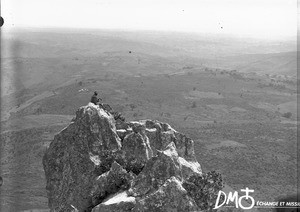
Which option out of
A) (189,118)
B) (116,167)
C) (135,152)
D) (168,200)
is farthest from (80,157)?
(189,118)

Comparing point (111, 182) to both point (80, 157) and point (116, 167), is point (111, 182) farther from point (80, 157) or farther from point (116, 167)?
point (80, 157)

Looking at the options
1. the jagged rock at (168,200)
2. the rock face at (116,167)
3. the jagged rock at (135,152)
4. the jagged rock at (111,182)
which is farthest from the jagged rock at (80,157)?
the jagged rock at (168,200)

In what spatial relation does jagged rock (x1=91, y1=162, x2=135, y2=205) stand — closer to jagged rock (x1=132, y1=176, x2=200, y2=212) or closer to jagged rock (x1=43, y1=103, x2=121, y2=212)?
jagged rock (x1=43, y1=103, x2=121, y2=212)

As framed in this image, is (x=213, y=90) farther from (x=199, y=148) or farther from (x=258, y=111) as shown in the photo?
(x=199, y=148)

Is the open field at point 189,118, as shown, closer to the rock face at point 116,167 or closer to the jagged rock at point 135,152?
the rock face at point 116,167

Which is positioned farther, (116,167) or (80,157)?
(80,157)

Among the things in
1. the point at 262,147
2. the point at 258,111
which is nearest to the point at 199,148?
the point at 262,147

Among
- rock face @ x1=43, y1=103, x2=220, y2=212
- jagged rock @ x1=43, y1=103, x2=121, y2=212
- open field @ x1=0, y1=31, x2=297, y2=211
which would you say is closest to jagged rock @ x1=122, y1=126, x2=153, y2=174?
rock face @ x1=43, y1=103, x2=220, y2=212

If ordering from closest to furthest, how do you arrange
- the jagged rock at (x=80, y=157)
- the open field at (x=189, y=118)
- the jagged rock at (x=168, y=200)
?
the jagged rock at (x=168, y=200) → the jagged rock at (x=80, y=157) → the open field at (x=189, y=118)
